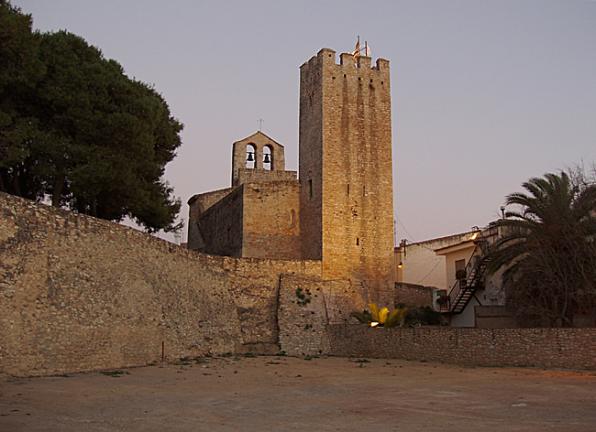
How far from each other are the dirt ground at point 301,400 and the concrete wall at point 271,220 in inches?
464

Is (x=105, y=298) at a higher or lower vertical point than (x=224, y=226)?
lower

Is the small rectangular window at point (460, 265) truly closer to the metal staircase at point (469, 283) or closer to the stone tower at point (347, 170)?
the metal staircase at point (469, 283)

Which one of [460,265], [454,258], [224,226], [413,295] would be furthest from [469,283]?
[224,226]

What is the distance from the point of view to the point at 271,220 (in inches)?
1136

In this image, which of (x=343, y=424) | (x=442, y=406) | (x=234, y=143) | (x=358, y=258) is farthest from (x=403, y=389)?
(x=234, y=143)

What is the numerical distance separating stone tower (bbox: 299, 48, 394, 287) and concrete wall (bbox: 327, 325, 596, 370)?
15.6 feet

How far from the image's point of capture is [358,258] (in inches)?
1068

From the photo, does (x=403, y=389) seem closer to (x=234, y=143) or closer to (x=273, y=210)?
(x=273, y=210)

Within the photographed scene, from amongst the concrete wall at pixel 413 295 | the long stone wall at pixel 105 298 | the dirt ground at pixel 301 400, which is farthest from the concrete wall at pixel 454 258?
the dirt ground at pixel 301 400

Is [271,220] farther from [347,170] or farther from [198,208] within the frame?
[198,208]

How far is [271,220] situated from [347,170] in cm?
414

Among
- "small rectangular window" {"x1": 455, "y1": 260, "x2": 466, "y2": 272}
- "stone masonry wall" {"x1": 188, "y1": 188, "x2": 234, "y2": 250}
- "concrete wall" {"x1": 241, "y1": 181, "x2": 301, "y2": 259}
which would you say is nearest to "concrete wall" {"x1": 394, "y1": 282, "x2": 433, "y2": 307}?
"small rectangular window" {"x1": 455, "y1": 260, "x2": 466, "y2": 272}

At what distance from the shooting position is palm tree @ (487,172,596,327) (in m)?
19.0

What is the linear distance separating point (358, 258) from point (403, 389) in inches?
560
